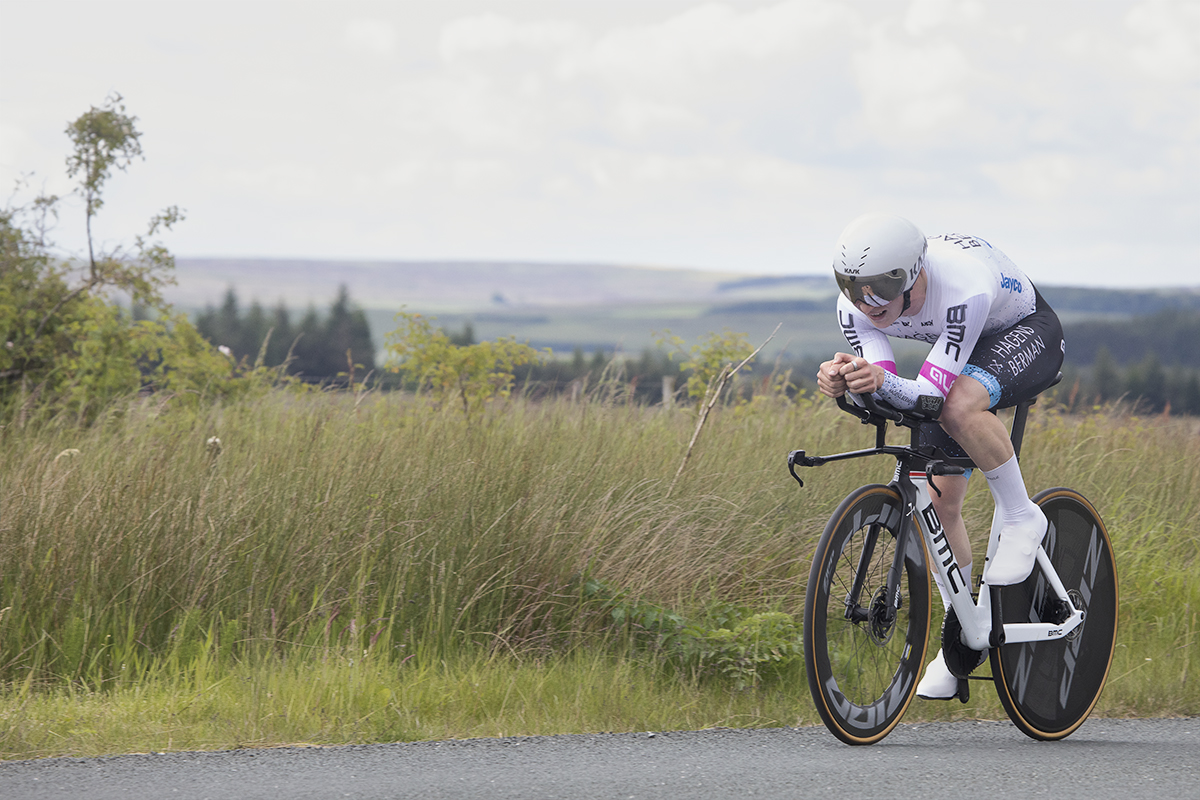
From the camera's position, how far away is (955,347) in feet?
14.0

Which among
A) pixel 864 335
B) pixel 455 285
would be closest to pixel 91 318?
pixel 864 335

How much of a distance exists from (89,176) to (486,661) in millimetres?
7693

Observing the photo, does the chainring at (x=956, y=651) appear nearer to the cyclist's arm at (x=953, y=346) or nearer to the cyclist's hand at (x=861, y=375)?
the cyclist's arm at (x=953, y=346)

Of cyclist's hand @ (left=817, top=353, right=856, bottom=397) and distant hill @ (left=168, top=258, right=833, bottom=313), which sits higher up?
distant hill @ (left=168, top=258, right=833, bottom=313)

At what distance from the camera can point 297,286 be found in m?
164

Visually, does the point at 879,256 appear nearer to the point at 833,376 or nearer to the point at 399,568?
the point at 833,376

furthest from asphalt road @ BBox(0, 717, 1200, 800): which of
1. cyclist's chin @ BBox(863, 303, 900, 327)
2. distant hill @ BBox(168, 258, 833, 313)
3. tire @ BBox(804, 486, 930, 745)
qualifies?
distant hill @ BBox(168, 258, 833, 313)

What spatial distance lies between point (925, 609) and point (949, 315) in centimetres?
117

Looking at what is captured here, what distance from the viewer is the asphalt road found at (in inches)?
146

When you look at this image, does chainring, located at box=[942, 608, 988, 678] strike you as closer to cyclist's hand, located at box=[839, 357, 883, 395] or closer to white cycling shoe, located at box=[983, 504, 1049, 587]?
white cycling shoe, located at box=[983, 504, 1049, 587]

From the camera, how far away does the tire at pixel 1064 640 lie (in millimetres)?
4656

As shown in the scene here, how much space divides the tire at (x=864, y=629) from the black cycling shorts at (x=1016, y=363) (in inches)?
20.3

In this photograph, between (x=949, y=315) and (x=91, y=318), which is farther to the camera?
(x=91, y=318)

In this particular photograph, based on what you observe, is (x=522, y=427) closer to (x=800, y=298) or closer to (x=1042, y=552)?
(x=1042, y=552)
